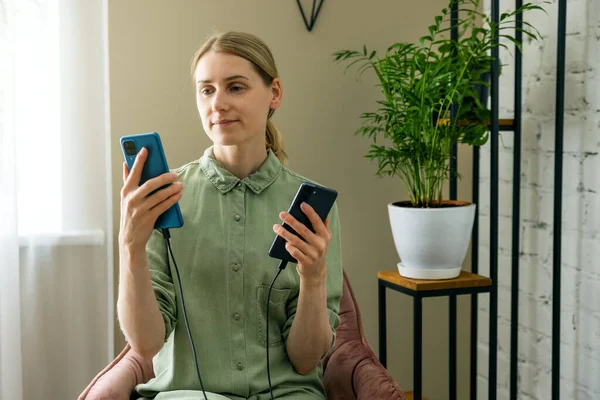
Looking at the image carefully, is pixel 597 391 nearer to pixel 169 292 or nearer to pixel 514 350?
pixel 514 350

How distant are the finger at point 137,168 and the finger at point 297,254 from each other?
0.29 m

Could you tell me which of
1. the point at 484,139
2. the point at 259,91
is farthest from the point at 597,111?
the point at 259,91

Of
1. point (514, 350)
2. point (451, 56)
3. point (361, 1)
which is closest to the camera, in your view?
point (451, 56)

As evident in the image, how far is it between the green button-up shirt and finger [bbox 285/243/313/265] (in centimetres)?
16

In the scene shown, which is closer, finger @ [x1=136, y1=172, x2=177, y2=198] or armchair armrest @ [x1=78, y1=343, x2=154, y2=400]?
finger @ [x1=136, y1=172, x2=177, y2=198]

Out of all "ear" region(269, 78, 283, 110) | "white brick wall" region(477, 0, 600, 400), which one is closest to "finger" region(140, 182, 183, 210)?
"ear" region(269, 78, 283, 110)

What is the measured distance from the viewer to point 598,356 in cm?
181

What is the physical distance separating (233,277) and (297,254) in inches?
7.8

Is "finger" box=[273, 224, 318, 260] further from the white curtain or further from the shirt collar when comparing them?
Answer: the white curtain

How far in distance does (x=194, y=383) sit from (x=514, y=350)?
101cm

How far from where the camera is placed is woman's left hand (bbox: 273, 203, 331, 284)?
3.92 ft

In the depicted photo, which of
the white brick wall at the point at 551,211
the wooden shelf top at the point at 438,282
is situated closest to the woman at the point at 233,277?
the wooden shelf top at the point at 438,282

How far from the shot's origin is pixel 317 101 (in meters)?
2.08

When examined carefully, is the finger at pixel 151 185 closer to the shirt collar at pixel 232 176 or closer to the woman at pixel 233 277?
the woman at pixel 233 277
